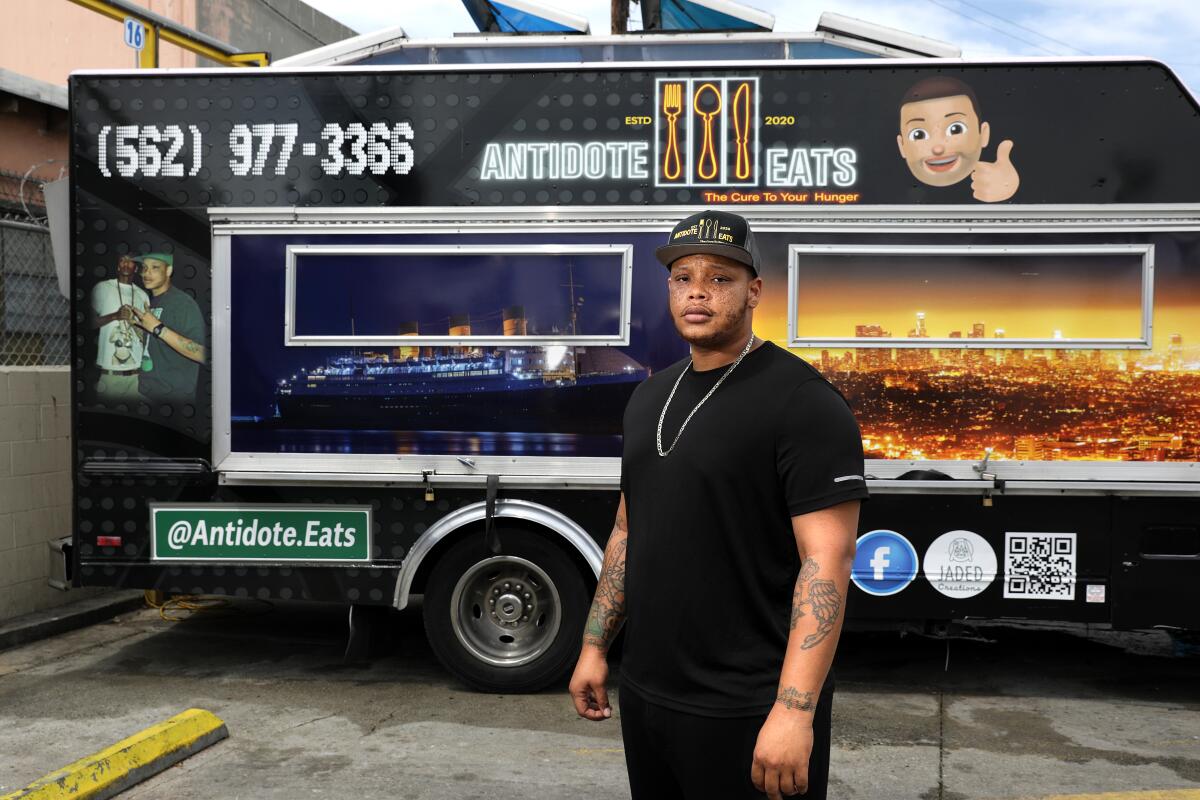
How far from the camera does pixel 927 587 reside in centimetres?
598

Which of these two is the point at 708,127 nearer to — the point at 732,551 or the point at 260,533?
the point at 260,533

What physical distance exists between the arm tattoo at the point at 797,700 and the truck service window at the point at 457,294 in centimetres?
380

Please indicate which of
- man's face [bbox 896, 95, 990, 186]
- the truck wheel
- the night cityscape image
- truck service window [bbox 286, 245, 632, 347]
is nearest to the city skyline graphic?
the night cityscape image

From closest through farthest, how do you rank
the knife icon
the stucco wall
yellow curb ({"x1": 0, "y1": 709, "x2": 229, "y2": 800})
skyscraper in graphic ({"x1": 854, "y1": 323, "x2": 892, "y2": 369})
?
yellow curb ({"x1": 0, "y1": 709, "x2": 229, "y2": 800}), skyscraper in graphic ({"x1": 854, "y1": 323, "x2": 892, "y2": 369}), the knife icon, the stucco wall

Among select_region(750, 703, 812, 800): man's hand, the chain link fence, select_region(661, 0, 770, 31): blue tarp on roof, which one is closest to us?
select_region(750, 703, 812, 800): man's hand

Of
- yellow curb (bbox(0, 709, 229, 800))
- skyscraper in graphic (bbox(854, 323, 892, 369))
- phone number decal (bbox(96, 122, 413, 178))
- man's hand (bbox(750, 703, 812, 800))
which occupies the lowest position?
Answer: yellow curb (bbox(0, 709, 229, 800))

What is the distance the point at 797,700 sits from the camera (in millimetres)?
2338

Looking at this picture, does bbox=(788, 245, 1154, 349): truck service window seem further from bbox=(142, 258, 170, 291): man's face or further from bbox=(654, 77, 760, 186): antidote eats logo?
bbox=(142, 258, 170, 291): man's face

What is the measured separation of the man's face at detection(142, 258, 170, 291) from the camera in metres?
6.27

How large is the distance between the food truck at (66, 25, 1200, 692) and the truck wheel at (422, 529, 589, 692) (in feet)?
0.06

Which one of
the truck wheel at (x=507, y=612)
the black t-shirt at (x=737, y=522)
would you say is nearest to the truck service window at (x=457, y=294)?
the truck wheel at (x=507, y=612)

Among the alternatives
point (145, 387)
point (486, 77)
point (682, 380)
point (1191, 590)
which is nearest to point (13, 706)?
point (145, 387)

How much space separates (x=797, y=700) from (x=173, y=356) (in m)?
4.84

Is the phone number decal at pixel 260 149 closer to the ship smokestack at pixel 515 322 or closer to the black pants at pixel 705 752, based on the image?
the ship smokestack at pixel 515 322
